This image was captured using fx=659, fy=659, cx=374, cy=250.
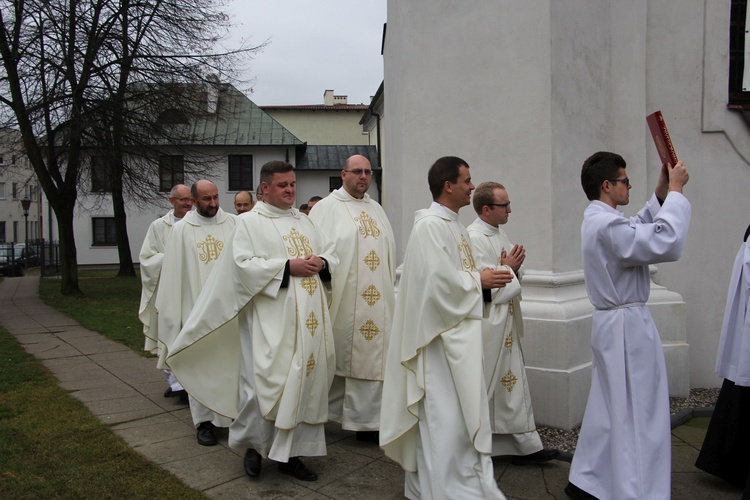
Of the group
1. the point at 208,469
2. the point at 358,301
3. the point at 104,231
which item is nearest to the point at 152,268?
the point at 358,301

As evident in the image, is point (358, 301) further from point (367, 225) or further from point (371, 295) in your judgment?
point (367, 225)

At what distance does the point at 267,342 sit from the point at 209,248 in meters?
1.99

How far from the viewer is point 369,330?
5410mm

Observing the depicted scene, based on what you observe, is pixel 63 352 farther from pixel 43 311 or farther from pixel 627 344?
pixel 627 344

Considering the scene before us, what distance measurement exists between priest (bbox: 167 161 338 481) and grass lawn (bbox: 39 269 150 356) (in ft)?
15.9

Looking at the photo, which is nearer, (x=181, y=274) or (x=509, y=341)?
(x=509, y=341)

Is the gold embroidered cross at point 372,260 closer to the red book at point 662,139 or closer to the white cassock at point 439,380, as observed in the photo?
the white cassock at point 439,380

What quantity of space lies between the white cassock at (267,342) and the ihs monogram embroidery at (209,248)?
132cm

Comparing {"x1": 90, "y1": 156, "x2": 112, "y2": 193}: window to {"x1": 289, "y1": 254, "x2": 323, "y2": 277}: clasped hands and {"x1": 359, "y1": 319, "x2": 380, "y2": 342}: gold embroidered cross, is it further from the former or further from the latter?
{"x1": 289, "y1": 254, "x2": 323, "y2": 277}: clasped hands

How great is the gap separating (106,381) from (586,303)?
17.5 feet

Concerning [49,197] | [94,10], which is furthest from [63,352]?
[94,10]

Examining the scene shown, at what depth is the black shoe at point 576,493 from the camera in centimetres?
385

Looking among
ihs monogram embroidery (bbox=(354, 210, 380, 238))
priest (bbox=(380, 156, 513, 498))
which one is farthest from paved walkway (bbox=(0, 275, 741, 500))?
ihs monogram embroidery (bbox=(354, 210, 380, 238))

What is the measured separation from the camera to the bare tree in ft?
55.6
